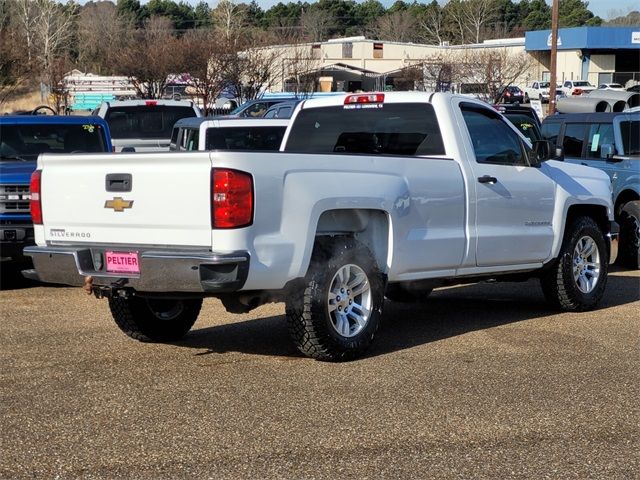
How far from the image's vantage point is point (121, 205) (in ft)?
21.6

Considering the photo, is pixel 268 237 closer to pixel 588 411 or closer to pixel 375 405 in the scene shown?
pixel 375 405

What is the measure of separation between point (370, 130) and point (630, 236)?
5830 millimetres

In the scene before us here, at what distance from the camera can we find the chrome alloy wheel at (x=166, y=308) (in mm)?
7727

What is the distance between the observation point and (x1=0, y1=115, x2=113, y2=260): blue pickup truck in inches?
430

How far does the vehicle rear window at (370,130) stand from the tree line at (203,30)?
31.3 m

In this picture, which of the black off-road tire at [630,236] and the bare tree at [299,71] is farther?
the bare tree at [299,71]

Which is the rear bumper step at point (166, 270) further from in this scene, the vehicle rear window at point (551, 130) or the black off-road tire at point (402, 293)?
the vehicle rear window at point (551, 130)

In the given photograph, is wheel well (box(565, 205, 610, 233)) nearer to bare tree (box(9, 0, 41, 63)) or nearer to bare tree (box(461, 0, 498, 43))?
bare tree (box(9, 0, 41, 63))

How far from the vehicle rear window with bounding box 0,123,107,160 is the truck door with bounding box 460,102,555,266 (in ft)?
19.6

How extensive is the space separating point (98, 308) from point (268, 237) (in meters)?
3.61

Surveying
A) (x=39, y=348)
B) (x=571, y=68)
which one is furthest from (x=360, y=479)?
(x=571, y=68)

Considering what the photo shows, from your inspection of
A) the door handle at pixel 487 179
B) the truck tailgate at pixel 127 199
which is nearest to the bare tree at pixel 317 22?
the door handle at pixel 487 179

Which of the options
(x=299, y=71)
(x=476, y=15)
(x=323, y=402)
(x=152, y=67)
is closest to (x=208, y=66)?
(x=152, y=67)

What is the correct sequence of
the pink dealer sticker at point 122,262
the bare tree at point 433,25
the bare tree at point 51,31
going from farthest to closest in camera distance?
the bare tree at point 433,25, the bare tree at point 51,31, the pink dealer sticker at point 122,262
